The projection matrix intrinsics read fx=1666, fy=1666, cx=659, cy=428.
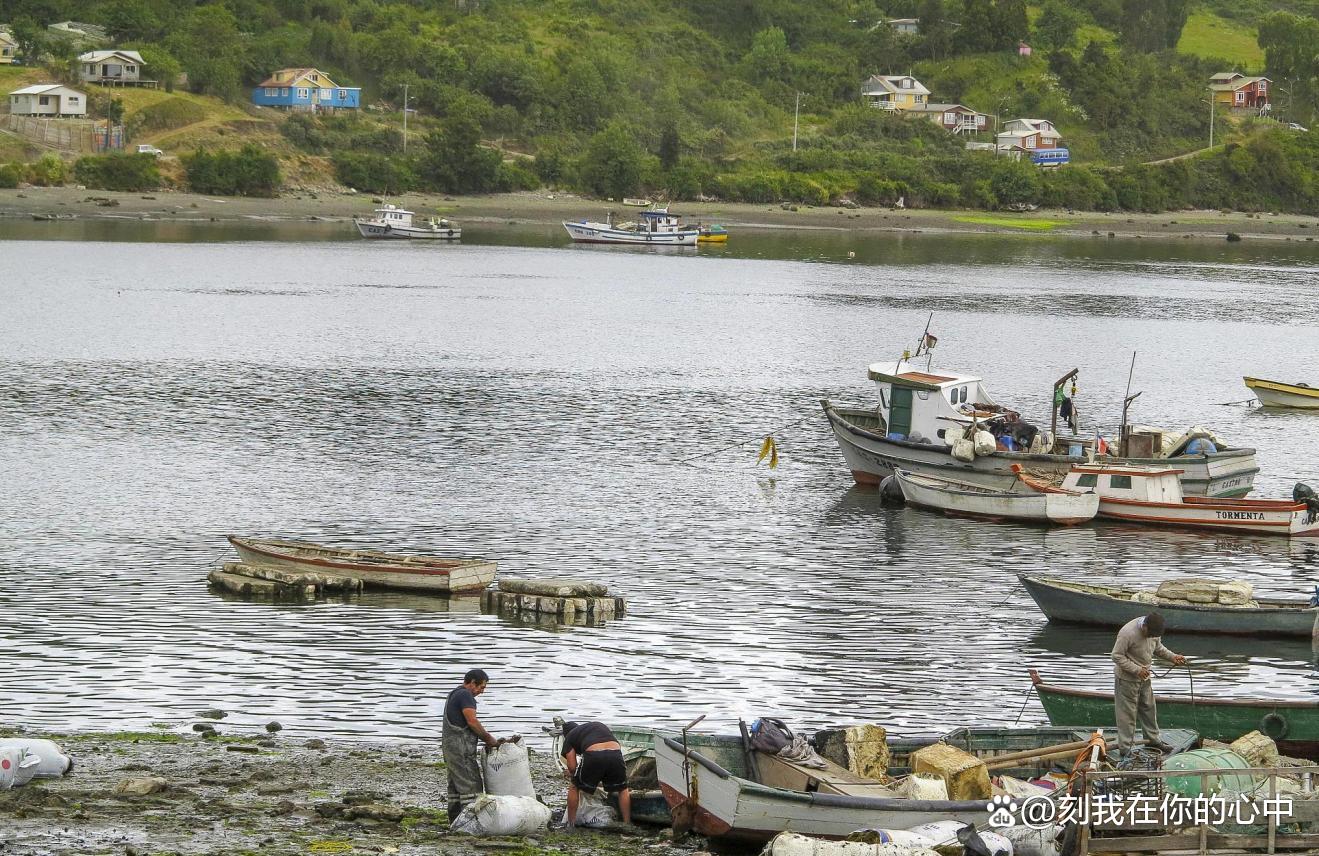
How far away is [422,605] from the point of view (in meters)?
32.3

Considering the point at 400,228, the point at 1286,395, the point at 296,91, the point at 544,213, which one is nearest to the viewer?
the point at 1286,395

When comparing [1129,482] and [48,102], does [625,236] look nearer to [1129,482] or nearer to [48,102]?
[48,102]

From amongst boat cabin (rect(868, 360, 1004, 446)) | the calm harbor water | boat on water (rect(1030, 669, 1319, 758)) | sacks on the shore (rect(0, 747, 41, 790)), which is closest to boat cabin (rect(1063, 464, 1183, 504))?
the calm harbor water

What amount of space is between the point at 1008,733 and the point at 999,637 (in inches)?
447

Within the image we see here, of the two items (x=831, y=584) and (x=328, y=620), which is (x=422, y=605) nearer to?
(x=328, y=620)

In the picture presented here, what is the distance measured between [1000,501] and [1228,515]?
5.56m

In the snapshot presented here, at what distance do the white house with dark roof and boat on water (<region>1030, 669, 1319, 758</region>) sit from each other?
154 m

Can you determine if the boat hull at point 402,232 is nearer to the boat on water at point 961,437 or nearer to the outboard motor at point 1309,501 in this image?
the boat on water at point 961,437

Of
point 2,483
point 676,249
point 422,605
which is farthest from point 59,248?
point 422,605

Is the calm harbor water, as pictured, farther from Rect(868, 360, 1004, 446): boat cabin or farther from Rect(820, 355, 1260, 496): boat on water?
Rect(868, 360, 1004, 446): boat cabin

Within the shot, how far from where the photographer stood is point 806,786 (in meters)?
19.2

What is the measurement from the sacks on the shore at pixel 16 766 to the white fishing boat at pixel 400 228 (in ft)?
434

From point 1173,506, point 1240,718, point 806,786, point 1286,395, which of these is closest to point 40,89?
point 1286,395

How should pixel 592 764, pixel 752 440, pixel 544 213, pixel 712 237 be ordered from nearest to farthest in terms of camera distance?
pixel 592 764
pixel 752 440
pixel 712 237
pixel 544 213
